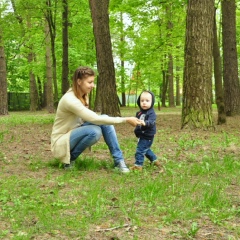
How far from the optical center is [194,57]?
9117mm

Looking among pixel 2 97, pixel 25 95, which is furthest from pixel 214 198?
pixel 25 95

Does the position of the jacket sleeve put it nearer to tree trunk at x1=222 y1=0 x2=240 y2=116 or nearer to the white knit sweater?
the white knit sweater

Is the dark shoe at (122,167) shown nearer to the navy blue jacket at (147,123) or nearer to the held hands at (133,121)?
the navy blue jacket at (147,123)

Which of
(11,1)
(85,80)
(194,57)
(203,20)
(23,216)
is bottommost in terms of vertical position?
(23,216)

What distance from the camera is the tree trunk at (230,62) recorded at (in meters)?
14.6

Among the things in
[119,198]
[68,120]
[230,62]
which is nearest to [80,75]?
[68,120]

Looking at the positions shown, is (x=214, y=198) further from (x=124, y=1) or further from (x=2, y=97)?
(x=2, y=97)

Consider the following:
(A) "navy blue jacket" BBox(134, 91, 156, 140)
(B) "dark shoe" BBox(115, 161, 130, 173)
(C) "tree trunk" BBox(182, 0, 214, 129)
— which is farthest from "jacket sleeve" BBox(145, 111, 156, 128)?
(C) "tree trunk" BBox(182, 0, 214, 129)

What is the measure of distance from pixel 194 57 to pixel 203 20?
880 millimetres

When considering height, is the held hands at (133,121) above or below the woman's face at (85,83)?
below

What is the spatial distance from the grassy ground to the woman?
0.25 metres

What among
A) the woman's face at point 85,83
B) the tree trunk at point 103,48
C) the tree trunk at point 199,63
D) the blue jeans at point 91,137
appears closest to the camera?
the woman's face at point 85,83

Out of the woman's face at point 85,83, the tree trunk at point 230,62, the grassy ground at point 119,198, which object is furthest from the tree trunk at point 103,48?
the woman's face at point 85,83

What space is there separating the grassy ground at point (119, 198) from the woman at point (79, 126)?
9.9 inches
